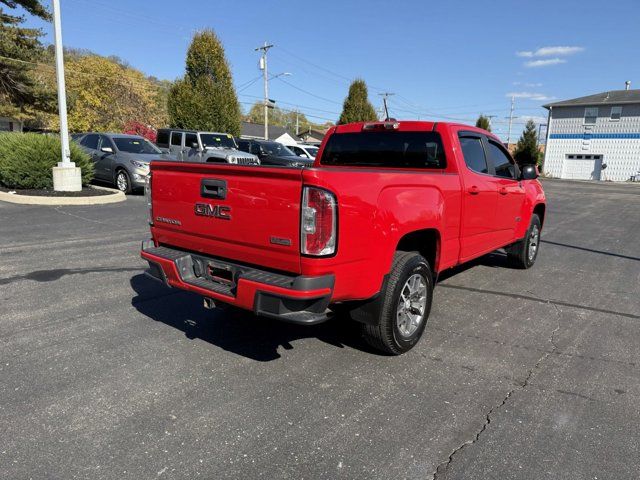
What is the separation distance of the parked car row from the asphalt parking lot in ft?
24.8

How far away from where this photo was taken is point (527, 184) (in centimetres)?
660

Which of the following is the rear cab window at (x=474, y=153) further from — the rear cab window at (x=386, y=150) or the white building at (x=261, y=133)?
the white building at (x=261, y=133)

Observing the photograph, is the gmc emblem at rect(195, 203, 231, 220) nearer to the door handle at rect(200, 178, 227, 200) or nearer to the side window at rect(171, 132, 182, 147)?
the door handle at rect(200, 178, 227, 200)

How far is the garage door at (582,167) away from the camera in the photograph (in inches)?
1656

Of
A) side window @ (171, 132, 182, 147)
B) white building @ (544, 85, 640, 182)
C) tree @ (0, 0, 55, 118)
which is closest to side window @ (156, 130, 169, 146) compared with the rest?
side window @ (171, 132, 182, 147)

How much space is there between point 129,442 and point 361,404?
4.71 ft

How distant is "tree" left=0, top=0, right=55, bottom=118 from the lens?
22891 mm

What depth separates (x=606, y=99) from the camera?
4150cm

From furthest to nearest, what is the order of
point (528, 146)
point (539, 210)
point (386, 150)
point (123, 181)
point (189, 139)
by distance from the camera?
point (528, 146), point (189, 139), point (123, 181), point (539, 210), point (386, 150)

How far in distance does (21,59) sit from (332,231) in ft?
91.4

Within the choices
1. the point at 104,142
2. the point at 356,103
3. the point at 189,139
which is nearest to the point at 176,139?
the point at 189,139

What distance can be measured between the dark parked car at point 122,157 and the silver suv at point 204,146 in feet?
3.89

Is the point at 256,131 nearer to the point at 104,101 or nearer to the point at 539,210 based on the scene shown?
the point at 104,101

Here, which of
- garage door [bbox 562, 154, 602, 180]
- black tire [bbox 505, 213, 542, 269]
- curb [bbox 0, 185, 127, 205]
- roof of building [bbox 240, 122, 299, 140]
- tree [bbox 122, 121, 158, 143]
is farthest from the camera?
roof of building [bbox 240, 122, 299, 140]
